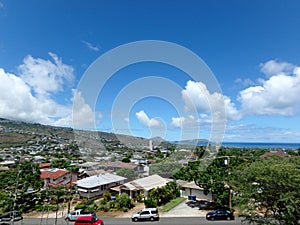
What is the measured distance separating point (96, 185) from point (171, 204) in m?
8.41

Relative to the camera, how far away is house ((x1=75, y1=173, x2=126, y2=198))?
2150 centimetres

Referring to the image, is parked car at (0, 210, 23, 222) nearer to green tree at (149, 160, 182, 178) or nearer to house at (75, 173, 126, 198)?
house at (75, 173, 126, 198)

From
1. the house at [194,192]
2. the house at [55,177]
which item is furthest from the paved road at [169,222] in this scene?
the house at [55,177]

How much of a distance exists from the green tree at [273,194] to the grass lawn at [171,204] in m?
8.02

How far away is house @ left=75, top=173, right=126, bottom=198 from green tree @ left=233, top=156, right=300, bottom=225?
51.7ft

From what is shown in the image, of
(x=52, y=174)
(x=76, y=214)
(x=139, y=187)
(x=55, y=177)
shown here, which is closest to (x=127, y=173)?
(x=139, y=187)

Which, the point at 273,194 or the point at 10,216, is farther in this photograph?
the point at 10,216

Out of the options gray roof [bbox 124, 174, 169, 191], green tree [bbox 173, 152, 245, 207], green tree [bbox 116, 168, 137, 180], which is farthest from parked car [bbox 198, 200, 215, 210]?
green tree [bbox 116, 168, 137, 180]

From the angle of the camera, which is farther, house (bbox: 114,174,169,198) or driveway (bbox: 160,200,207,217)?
house (bbox: 114,174,169,198)

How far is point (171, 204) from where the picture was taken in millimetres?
18062

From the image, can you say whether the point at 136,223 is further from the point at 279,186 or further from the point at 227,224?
the point at 279,186

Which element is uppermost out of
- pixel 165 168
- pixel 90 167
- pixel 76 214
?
pixel 165 168

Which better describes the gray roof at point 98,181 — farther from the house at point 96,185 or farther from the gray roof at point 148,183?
the gray roof at point 148,183

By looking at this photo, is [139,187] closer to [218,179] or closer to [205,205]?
[205,205]
